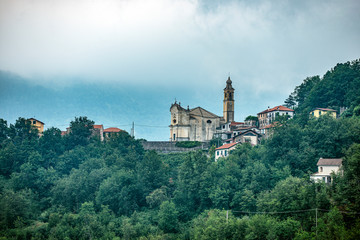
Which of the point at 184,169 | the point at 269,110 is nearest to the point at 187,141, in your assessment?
the point at 269,110

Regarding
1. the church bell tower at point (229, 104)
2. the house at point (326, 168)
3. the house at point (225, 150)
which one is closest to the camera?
the house at point (326, 168)

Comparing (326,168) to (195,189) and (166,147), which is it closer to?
(195,189)

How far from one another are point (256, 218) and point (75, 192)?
25.1m

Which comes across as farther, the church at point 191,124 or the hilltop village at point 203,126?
the church at point 191,124

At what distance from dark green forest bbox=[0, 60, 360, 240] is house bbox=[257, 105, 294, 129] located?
4491 millimetres

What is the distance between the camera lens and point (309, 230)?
38.1 meters

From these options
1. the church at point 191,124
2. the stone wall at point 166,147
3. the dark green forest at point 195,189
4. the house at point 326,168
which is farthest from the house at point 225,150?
the house at point 326,168

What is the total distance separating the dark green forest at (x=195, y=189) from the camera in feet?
129

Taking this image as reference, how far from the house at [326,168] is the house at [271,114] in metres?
22.8

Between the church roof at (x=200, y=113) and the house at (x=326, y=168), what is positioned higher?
the church roof at (x=200, y=113)

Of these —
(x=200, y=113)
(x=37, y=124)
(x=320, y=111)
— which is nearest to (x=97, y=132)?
(x=37, y=124)

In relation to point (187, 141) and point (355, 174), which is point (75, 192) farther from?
point (355, 174)

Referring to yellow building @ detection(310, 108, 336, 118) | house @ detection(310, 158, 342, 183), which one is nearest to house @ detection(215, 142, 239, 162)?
yellow building @ detection(310, 108, 336, 118)

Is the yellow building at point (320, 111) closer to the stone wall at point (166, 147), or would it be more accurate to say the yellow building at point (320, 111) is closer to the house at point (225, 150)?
the house at point (225, 150)
